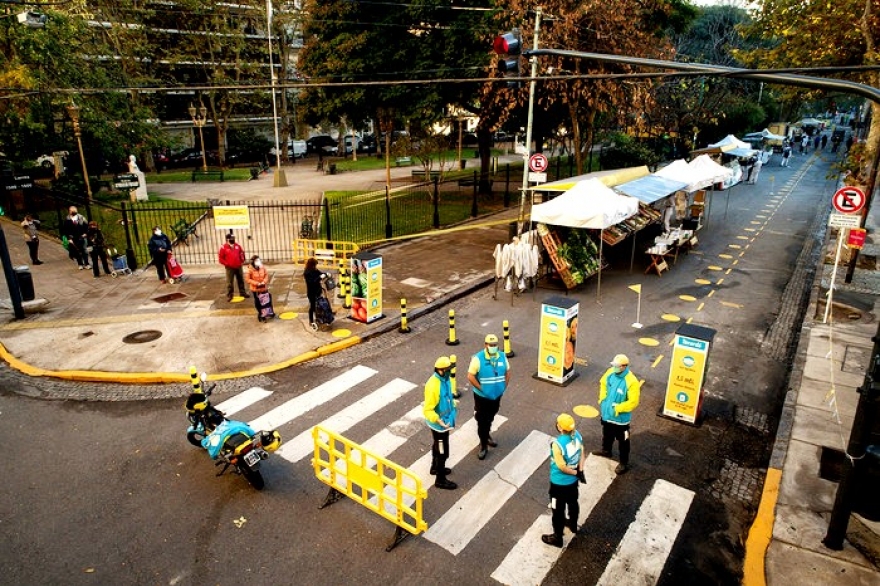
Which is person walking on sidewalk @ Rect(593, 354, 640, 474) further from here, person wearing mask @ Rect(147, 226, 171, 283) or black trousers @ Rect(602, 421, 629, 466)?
person wearing mask @ Rect(147, 226, 171, 283)

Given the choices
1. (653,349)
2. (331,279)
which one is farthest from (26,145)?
(653,349)

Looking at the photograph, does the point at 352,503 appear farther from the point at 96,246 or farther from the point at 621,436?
the point at 96,246

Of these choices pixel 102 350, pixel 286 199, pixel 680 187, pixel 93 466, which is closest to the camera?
pixel 93 466

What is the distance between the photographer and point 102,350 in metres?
12.0

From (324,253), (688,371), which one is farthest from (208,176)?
(688,371)

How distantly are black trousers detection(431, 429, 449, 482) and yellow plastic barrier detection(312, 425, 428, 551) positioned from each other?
0.39 metres

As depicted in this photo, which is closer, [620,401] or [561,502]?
[561,502]

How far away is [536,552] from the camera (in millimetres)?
6465

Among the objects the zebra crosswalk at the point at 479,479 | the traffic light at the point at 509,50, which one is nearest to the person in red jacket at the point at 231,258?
the zebra crosswalk at the point at 479,479

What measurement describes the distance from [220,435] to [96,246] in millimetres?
11647

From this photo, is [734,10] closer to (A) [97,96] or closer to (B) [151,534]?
(A) [97,96]

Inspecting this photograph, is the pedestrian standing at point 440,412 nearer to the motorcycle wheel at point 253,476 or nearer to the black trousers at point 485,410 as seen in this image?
the black trousers at point 485,410

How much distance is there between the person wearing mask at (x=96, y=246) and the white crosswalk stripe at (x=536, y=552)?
1503cm

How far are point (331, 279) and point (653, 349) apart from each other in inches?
329
